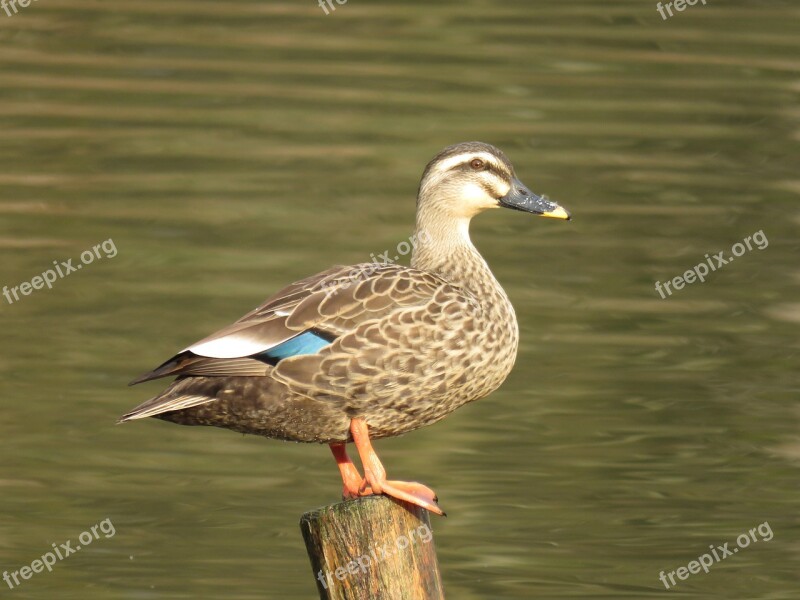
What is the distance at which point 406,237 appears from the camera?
57.0ft

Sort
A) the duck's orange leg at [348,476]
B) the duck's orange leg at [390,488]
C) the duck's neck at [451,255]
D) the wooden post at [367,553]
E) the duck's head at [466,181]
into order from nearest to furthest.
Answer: the wooden post at [367,553]
the duck's orange leg at [390,488]
the duck's orange leg at [348,476]
the duck's neck at [451,255]
the duck's head at [466,181]

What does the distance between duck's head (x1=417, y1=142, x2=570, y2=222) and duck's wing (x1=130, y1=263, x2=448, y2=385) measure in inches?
26.4

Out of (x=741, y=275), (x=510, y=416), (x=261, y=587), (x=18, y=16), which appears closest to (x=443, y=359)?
(x=261, y=587)

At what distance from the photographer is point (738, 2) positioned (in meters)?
27.1

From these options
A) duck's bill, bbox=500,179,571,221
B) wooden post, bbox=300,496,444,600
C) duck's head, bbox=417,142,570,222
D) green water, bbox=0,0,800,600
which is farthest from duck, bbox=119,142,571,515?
green water, bbox=0,0,800,600

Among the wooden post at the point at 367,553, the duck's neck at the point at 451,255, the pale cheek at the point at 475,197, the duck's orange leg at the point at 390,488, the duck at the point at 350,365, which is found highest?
the pale cheek at the point at 475,197

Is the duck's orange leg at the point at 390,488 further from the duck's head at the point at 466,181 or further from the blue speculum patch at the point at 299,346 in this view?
the duck's head at the point at 466,181

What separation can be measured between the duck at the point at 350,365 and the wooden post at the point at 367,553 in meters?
0.14

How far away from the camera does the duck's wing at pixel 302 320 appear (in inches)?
291

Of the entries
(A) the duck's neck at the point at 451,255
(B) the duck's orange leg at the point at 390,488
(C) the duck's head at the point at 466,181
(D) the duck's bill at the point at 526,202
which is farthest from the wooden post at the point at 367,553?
(D) the duck's bill at the point at 526,202

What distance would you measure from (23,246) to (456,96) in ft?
23.1

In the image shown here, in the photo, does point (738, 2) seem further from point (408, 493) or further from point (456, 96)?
point (408, 493)

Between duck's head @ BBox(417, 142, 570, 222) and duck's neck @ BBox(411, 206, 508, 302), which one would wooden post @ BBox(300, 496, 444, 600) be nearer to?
duck's neck @ BBox(411, 206, 508, 302)

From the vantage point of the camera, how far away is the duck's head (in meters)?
8.43
